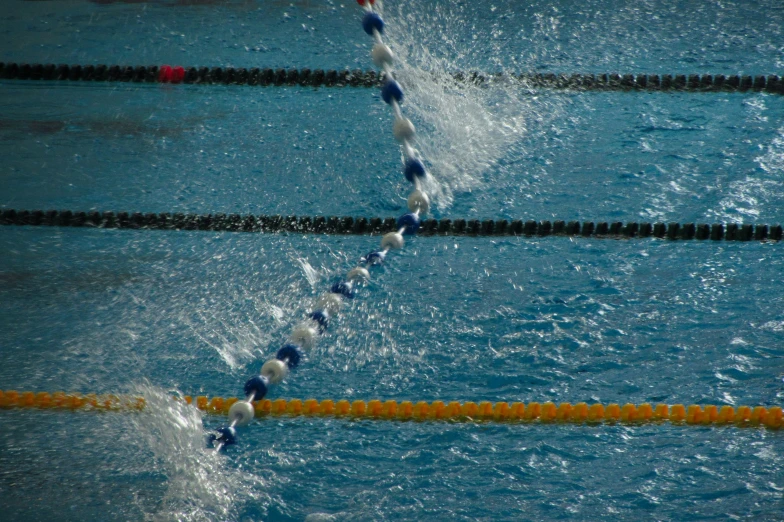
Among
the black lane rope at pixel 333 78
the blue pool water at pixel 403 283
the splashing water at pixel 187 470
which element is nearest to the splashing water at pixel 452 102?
the blue pool water at pixel 403 283

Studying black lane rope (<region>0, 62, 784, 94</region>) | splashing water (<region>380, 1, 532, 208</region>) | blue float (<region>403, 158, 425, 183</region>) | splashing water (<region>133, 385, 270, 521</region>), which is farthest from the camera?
black lane rope (<region>0, 62, 784, 94</region>)

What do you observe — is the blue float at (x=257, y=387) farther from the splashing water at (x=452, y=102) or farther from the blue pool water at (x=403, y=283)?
the splashing water at (x=452, y=102)

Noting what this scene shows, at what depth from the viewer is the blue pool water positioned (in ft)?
5.47

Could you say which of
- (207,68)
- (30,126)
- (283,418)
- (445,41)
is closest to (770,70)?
(445,41)

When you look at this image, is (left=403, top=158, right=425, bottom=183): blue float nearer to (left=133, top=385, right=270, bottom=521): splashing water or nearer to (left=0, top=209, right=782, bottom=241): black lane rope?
(left=0, top=209, right=782, bottom=241): black lane rope

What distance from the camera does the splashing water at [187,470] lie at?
5.16 ft

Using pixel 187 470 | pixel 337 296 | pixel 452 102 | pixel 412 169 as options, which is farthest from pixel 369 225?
pixel 187 470

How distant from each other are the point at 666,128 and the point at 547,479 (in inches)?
79.2

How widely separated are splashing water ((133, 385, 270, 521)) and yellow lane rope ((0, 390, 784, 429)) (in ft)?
0.25

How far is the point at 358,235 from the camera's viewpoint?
8.77 ft

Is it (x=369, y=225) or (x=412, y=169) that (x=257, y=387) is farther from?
(x=412, y=169)

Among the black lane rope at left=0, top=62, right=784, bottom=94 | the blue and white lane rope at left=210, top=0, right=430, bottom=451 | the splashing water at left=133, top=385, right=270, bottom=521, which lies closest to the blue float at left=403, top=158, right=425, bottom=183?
the blue and white lane rope at left=210, top=0, right=430, bottom=451

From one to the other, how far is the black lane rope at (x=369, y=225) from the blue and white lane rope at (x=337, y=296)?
0.30 ft

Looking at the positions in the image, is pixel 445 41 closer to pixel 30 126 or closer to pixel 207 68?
pixel 207 68
